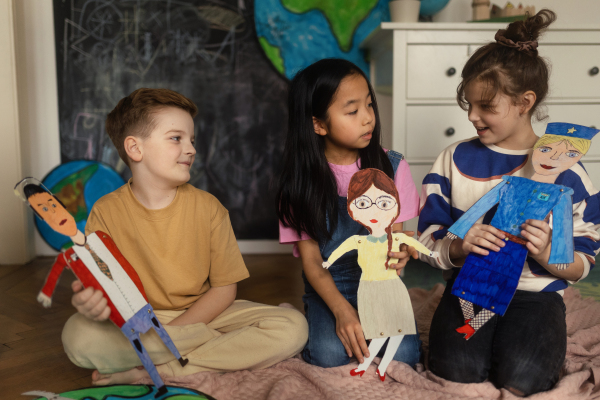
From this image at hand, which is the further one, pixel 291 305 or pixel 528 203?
pixel 291 305

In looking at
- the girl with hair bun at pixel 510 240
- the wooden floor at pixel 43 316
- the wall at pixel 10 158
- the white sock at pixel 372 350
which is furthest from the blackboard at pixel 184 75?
the white sock at pixel 372 350

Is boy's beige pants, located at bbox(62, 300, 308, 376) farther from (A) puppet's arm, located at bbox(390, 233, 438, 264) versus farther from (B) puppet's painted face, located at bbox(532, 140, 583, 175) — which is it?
(B) puppet's painted face, located at bbox(532, 140, 583, 175)

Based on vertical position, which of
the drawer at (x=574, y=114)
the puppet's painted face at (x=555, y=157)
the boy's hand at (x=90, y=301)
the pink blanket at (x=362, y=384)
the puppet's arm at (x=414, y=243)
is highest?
the drawer at (x=574, y=114)

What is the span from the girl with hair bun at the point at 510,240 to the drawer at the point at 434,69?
75cm

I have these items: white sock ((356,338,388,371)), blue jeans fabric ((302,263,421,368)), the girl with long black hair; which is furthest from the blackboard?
white sock ((356,338,388,371))

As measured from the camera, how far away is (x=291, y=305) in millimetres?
1592

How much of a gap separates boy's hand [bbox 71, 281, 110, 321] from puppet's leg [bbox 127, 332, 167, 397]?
0.23 ft

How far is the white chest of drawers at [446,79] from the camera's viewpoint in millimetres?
1840

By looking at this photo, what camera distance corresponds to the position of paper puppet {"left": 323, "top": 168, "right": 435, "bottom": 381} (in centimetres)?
101

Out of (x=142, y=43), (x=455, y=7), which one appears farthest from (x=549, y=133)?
(x=142, y=43)

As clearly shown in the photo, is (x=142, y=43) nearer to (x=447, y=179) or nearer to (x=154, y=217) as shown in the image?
(x=154, y=217)

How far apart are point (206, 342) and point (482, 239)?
2.20 ft

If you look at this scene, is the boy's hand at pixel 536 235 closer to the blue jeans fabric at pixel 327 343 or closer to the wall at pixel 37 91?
the blue jeans fabric at pixel 327 343

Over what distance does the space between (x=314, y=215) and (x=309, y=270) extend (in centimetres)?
15
